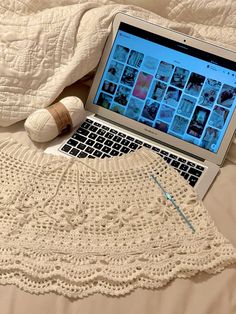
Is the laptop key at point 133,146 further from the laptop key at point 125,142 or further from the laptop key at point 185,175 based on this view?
the laptop key at point 185,175

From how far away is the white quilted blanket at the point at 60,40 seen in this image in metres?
0.96

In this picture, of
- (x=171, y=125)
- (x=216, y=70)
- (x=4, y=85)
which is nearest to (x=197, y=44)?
(x=216, y=70)

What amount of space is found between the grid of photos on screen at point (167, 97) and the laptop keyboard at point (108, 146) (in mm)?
49

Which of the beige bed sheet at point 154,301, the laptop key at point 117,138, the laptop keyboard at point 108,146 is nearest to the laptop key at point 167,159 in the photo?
the laptop keyboard at point 108,146

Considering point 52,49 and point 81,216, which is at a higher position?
point 52,49

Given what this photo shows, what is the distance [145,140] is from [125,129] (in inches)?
2.1

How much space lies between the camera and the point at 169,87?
0.95 metres

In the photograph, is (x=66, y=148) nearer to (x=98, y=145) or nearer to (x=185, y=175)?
(x=98, y=145)

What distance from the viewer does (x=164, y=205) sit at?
2.65 feet

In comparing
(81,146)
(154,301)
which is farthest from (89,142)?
(154,301)

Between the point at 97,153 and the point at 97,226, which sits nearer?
the point at 97,226

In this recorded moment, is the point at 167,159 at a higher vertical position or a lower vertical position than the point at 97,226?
higher

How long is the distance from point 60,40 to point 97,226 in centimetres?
44

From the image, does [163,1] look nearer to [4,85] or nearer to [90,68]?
[90,68]
